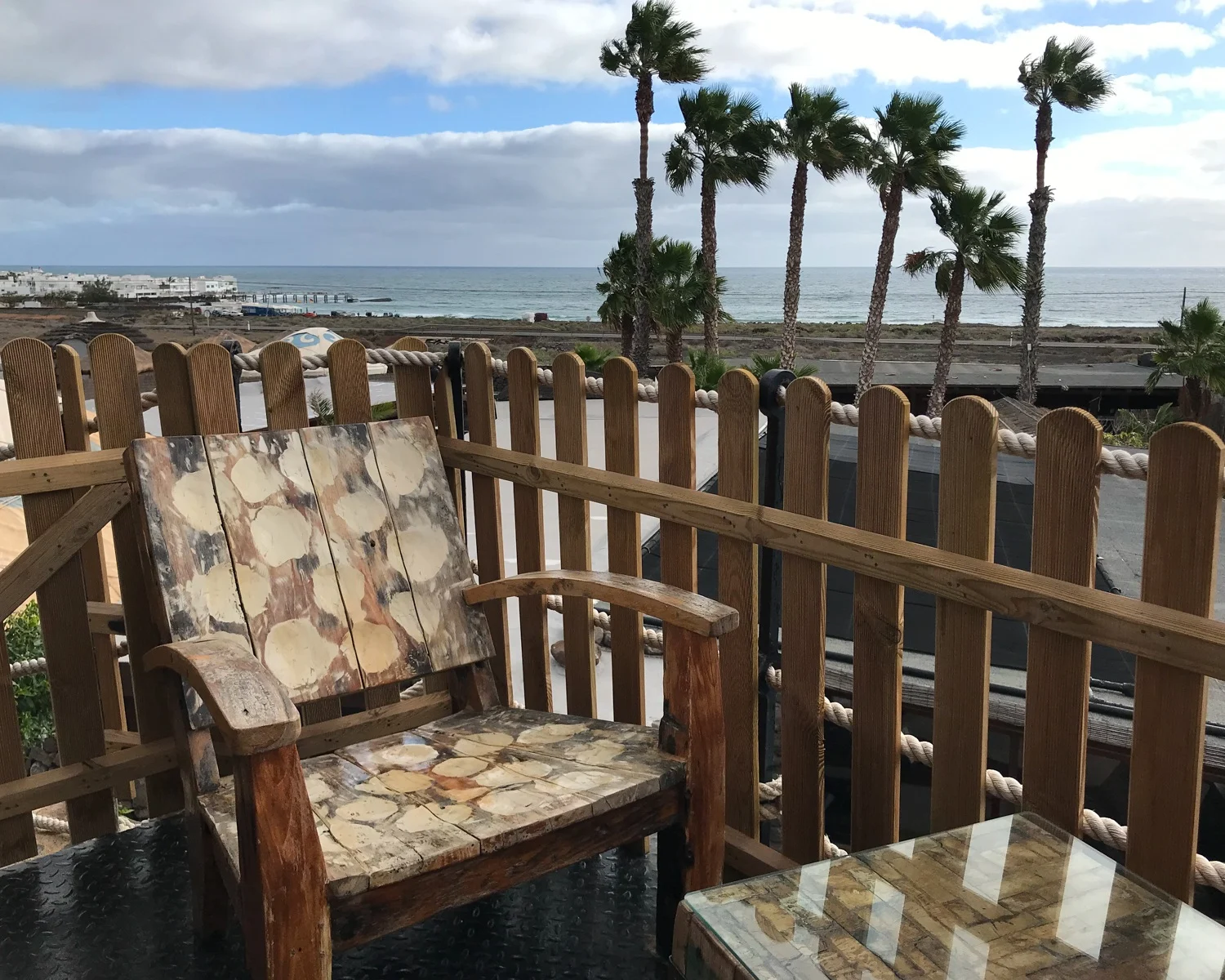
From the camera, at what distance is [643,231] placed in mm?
27969

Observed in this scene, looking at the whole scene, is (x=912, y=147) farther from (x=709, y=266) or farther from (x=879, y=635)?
(x=879, y=635)

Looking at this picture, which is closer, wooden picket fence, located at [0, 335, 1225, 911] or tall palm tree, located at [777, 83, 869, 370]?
wooden picket fence, located at [0, 335, 1225, 911]

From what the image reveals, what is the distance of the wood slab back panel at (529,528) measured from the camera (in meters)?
2.24

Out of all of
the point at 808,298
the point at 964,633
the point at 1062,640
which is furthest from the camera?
the point at 808,298

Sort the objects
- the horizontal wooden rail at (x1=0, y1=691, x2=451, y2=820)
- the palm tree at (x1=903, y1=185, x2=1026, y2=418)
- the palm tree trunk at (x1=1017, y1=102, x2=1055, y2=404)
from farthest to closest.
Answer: the palm tree trunk at (x1=1017, y1=102, x2=1055, y2=404) → the palm tree at (x1=903, y1=185, x2=1026, y2=418) → the horizontal wooden rail at (x1=0, y1=691, x2=451, y2=820)

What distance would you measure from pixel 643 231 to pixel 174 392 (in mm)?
26878

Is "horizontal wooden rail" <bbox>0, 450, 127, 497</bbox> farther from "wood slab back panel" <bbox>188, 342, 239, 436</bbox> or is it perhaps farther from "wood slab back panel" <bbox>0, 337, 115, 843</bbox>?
"wood slab back panel" <bbox>188, 342, 239, 436</bbox>

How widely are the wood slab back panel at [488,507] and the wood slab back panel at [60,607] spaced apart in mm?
919

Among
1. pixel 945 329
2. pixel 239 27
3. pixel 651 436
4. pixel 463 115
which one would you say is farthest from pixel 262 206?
pixel 651 436

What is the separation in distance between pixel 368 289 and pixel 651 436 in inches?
4022

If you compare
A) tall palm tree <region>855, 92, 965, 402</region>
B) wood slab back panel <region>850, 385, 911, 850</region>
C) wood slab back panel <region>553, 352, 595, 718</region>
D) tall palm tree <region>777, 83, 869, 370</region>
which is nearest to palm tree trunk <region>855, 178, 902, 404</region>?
tall palm tree <region>855, 92, 965, 402</region>

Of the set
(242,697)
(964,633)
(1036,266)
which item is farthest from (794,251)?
(242,697)

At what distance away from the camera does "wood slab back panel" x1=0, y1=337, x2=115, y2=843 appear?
2.06 meters

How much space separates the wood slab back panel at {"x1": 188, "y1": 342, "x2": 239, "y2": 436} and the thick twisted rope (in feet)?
4.52
